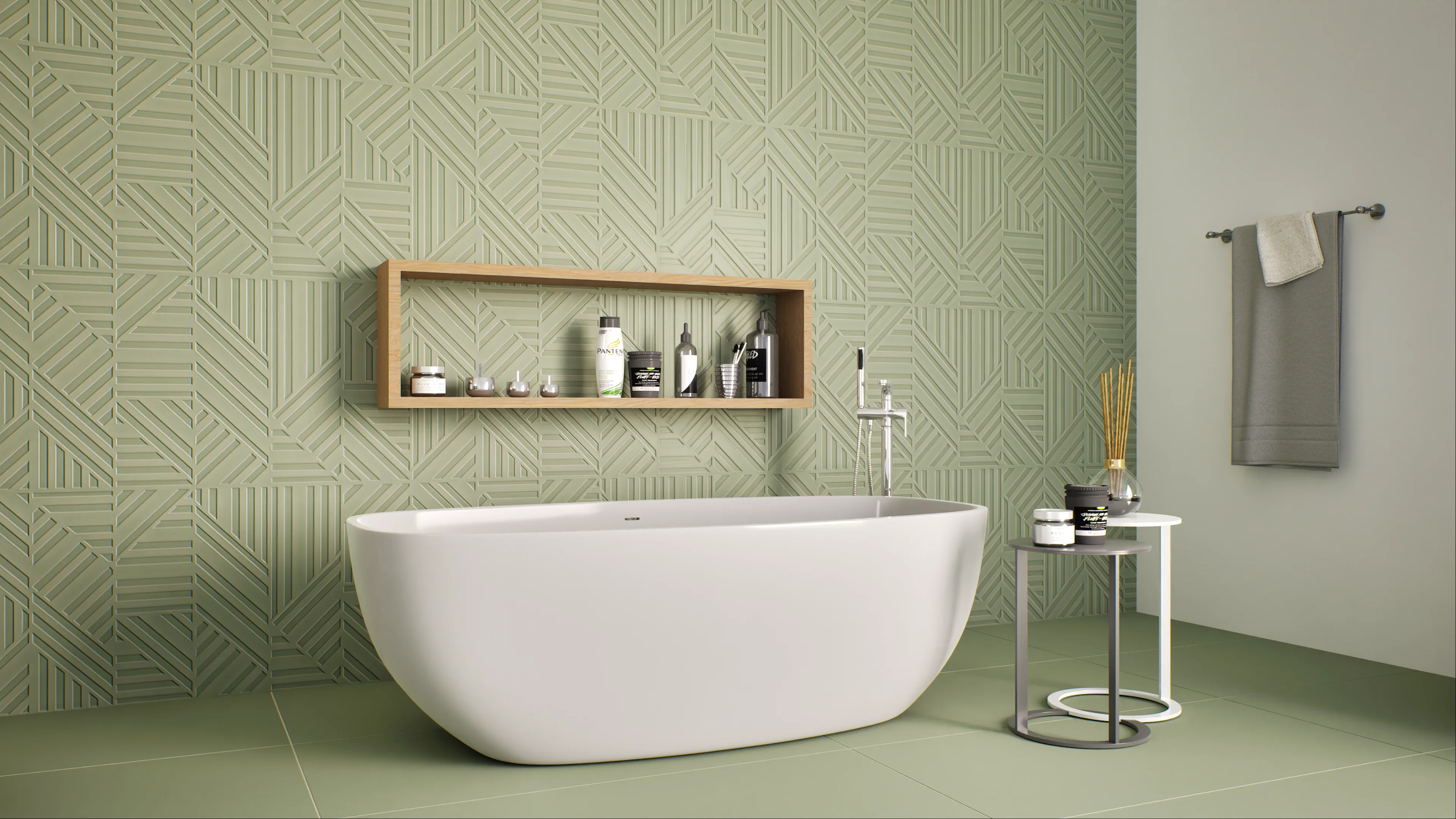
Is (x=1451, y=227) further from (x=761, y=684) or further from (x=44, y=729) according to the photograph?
(x=44, y=729)

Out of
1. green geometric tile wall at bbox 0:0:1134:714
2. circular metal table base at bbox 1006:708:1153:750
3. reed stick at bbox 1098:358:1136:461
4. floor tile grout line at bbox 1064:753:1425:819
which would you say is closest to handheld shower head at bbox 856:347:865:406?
green geometric tile wall at bbox 0:0:1134:714

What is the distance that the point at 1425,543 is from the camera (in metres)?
3.16

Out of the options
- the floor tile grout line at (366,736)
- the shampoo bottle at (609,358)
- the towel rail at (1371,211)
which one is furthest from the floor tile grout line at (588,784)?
the towel rail at (1371,211)

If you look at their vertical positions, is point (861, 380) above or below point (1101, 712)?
above

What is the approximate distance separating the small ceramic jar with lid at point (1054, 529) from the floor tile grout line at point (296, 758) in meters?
1.68

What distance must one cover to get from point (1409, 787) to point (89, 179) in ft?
11.7

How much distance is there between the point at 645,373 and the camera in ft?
10.9

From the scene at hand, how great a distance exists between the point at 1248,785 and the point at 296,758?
212 cm

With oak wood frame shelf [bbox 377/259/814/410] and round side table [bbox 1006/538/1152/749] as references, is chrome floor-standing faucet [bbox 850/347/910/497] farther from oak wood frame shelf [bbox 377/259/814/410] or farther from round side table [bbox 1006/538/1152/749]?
round side table [bbox 1006/538/1152/749]

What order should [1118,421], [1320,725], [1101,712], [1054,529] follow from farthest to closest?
[1118,421], [1101,712], [1320,725], [1054,529]

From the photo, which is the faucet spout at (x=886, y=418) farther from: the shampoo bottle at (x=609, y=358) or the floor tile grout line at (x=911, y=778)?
the floor tile grout line at (x=911, y=778)

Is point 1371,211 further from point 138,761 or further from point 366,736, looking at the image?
point 138,761

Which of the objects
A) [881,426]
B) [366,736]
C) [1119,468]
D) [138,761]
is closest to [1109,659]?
[1119,468]

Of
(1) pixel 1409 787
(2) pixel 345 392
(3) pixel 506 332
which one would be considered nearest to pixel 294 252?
(2) pixel 345 392
